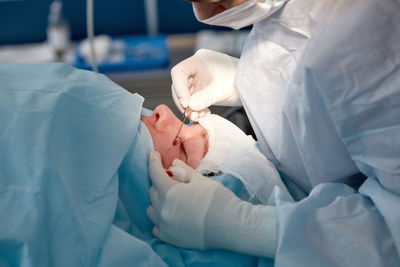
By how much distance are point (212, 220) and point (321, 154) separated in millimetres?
271

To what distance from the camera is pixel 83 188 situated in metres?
0.91

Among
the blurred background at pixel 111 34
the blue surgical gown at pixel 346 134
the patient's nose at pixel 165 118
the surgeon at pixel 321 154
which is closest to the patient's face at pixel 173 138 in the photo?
the patient's nose at pixel 165 118

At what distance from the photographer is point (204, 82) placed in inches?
53.1

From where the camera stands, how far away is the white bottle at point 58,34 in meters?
2.65

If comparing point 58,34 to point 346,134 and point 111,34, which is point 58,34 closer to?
point 111,34

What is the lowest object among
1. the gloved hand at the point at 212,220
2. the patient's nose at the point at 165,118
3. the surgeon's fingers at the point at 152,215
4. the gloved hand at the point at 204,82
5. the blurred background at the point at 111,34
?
the blurred background at the point at 111,34

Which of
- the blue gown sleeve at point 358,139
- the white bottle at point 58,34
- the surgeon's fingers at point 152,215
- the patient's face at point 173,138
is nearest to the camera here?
the blue gown sleeve at point 358,139

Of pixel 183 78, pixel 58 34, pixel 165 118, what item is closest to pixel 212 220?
pixel 165 118

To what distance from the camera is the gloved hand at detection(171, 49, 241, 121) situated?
1.23 m

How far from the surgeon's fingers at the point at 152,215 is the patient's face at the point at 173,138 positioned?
16 cm

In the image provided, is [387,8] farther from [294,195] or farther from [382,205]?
[294,195]

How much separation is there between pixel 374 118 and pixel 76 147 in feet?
2.05

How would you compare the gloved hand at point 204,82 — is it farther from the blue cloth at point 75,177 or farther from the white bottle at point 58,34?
the white bottle at point 58,34

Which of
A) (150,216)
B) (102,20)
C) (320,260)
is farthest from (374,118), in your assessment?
(102,20)
